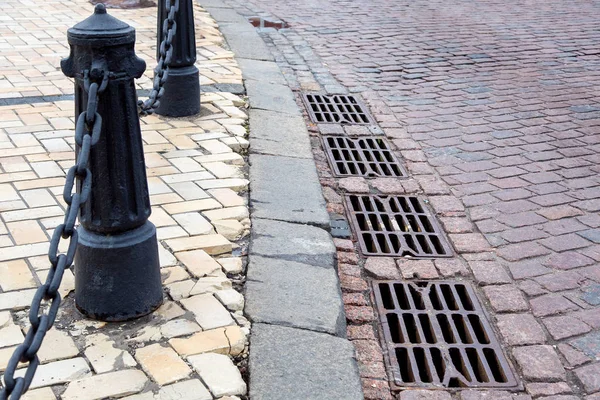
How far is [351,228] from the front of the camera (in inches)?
146

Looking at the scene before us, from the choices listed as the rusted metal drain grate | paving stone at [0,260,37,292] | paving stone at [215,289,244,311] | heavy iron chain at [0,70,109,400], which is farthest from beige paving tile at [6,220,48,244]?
the rusted metal drain grate

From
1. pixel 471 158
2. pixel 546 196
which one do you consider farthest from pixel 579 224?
pixel 471 158

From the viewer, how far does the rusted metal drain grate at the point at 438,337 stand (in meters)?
2.64

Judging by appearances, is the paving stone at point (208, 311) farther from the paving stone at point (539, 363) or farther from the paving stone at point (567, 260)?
the paving stone at point (567, 260)

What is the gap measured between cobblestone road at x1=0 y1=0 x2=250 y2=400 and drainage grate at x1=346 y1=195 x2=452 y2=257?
59cm

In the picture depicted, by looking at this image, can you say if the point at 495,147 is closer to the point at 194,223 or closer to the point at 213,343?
the point at 194,223

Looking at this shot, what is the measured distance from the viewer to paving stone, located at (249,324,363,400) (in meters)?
2.33

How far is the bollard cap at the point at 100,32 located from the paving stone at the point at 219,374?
3.21ft

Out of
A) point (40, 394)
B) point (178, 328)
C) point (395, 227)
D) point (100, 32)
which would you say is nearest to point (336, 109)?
point (395, 227)

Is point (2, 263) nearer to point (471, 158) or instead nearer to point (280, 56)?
point (471, 158)

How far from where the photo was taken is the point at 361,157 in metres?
4.60

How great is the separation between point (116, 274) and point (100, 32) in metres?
0.77

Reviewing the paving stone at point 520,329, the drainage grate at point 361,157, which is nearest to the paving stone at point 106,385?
the paving stone at point 520,329

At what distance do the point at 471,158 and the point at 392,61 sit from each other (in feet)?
8.36
